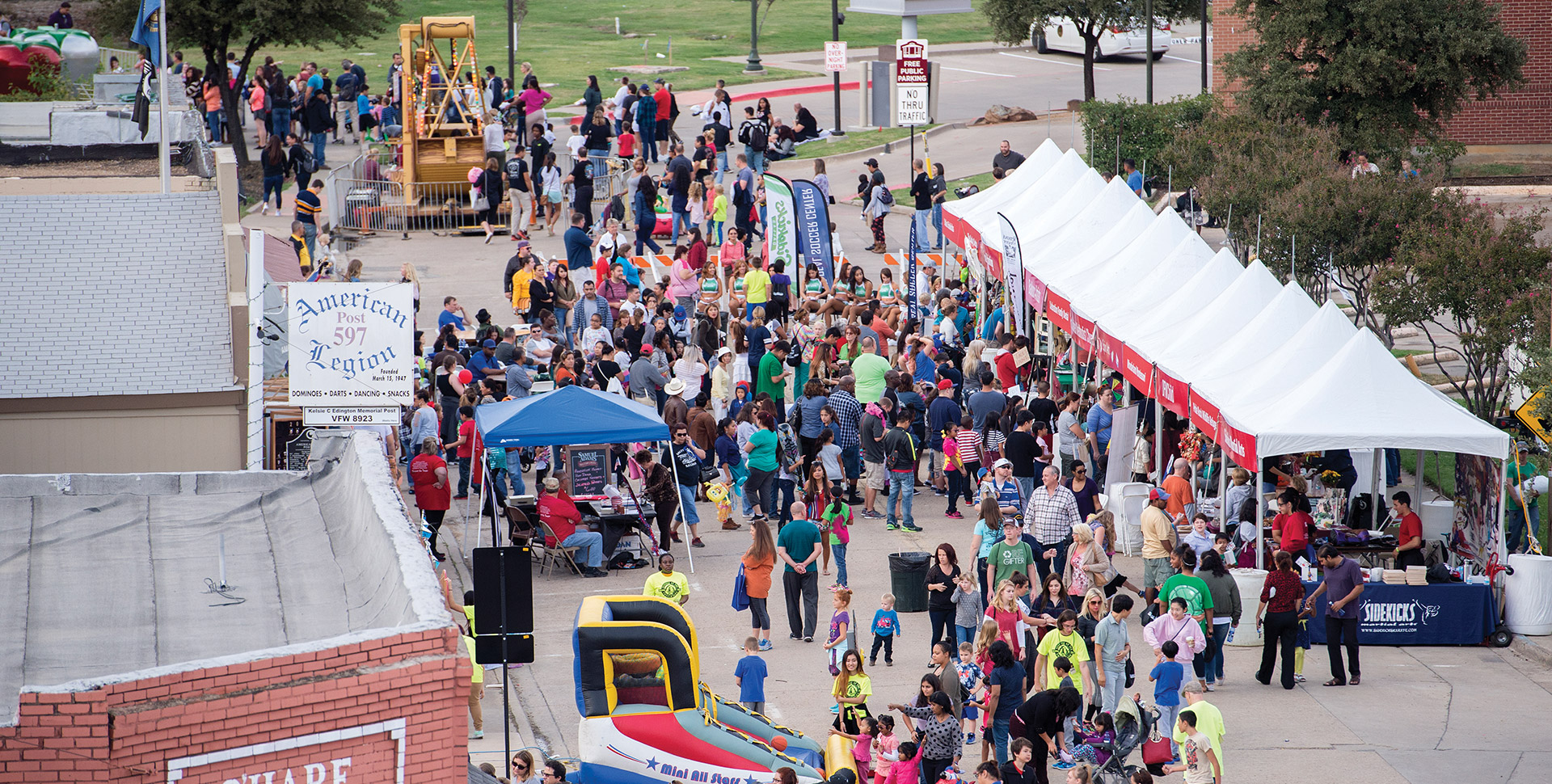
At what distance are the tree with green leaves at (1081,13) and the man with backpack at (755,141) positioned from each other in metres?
8.46

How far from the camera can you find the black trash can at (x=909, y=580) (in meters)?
16.5

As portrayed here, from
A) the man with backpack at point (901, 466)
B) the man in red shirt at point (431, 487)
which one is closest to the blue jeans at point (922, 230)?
the man with backpack at point (901, 466)

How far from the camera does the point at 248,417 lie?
57.3ft

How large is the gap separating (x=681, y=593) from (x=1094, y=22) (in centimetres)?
3074

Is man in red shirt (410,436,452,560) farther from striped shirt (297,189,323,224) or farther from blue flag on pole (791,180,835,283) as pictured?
striped shirt (297,189,323,224)

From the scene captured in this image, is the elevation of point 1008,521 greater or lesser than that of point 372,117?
lesser

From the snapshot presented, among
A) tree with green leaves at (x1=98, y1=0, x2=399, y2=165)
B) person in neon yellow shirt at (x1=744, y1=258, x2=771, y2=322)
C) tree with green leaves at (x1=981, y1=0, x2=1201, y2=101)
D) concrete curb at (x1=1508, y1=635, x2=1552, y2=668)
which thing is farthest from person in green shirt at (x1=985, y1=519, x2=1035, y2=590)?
tree with green leaves at (x1=981, y1=0, x2=1201, y2=101)

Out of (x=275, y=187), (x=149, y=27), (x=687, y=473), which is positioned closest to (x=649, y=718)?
(x=687, y=473)

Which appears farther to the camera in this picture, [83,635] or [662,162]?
[662,162]

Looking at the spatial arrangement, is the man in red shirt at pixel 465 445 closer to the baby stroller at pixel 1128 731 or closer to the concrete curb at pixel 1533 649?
the baby stroller at pixel 1128 731

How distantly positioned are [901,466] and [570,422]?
13.6ft

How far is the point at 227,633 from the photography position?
10258 mm

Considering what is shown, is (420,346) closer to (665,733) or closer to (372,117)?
(665,733)

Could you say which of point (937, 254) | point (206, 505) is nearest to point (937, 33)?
point (937, 254)
